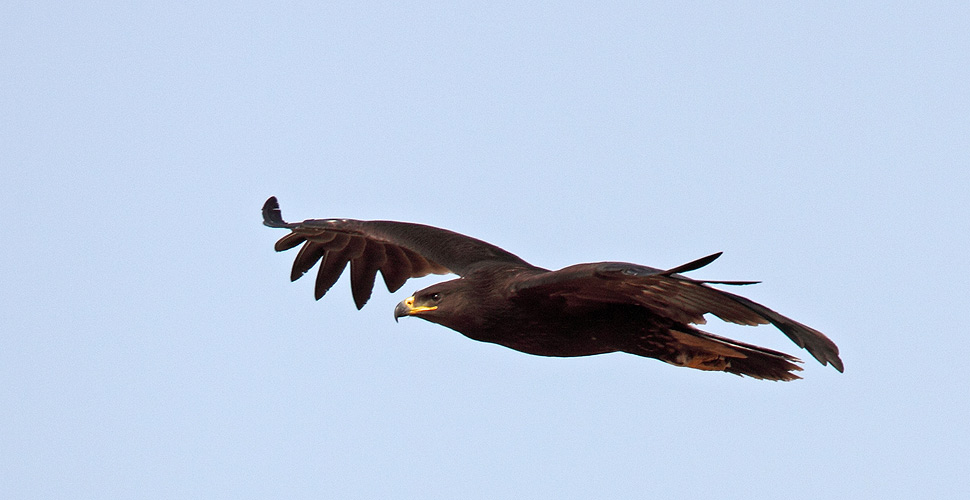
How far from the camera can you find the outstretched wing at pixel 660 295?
6.87 m

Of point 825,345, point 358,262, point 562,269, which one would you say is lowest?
point 825,345

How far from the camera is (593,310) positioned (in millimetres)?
7949

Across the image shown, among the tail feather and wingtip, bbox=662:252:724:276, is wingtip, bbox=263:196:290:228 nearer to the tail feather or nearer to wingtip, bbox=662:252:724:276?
the tail feather

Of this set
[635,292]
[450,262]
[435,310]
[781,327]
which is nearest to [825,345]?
[781,327]

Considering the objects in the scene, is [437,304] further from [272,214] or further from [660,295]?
[272,214]

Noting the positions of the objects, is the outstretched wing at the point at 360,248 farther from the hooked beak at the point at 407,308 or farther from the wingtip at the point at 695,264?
the wingtip at the point at 695,264

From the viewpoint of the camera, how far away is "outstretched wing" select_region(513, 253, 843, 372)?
6867 millimetres

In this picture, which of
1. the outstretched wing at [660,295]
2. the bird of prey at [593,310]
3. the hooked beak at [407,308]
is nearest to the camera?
the outstretched wing at [660,295]

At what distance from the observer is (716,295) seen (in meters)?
7.18

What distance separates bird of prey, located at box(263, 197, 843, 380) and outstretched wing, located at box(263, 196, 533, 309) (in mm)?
139

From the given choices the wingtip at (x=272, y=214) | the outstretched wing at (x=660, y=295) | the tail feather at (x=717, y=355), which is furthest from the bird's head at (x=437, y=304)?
the wingtip at (x=272, y=214)

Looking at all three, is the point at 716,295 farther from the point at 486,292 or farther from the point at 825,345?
the point at 486,292

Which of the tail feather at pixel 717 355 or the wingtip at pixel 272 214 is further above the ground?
the wingtip at pixel 272 214

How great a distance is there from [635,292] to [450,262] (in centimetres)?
201
